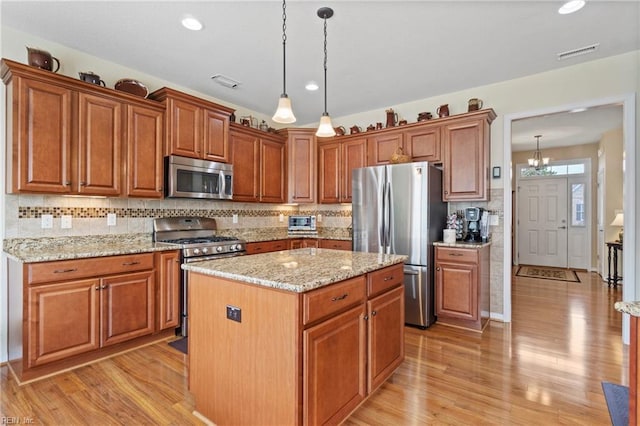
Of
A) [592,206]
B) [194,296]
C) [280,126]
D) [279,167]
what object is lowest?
[194,296]

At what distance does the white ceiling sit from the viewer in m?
2.36

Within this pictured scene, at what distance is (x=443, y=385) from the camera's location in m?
2.25

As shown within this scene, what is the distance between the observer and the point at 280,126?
5363mm

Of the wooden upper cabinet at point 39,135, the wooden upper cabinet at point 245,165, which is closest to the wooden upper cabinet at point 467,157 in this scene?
the wooden upper cabinet at point 245,165

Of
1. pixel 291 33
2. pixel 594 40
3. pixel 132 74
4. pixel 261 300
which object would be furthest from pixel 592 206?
pixel 132 74

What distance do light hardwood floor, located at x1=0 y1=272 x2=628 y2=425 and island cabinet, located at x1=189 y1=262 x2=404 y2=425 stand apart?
296 mm

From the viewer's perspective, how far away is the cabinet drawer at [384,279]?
1.98 metres

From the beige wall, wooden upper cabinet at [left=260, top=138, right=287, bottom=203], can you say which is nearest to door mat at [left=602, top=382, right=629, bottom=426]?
wooden upper cabinet at [left=260, top=138, right=287, bottom=203]

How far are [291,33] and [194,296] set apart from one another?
87.2 inches

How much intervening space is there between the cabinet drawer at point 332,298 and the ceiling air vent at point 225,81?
287 cm

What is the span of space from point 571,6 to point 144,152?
3.79 meters

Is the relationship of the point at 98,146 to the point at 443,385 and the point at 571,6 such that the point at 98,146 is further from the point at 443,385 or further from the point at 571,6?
the point at 571,6

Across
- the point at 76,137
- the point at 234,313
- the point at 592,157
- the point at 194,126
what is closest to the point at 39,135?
the point at 76,137

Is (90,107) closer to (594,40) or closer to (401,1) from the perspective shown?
(401,1)
